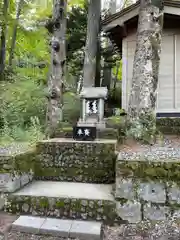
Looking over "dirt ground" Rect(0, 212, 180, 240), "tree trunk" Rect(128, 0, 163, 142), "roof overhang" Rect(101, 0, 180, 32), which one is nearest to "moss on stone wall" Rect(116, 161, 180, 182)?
"dirt ground" Rect(0, 212, 180, 240)

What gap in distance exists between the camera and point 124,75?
759 cm

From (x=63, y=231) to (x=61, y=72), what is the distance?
4018mm

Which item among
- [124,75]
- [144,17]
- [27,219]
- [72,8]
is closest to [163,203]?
[27,219]

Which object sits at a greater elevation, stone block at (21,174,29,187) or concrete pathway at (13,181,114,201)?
stone block at (21,174,29,187)

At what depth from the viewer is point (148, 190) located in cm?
284

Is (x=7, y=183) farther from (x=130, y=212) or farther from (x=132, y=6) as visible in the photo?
(x=132, y=6)

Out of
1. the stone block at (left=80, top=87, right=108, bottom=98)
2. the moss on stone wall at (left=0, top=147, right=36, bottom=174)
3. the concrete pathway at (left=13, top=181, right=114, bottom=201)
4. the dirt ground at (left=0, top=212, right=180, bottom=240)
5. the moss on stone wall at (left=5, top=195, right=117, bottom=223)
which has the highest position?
the stone block at (left=80, top=87, right=108, bottom=98)

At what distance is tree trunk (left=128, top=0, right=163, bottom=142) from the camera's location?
4578mm

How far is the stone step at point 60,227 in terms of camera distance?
8.30 ft

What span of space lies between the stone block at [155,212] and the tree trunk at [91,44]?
18.8 ft

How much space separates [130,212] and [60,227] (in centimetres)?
85

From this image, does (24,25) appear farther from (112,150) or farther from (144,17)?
(112,150)

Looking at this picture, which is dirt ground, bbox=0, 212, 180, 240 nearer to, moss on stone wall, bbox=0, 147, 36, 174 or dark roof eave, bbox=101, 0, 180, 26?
moss on stone wall, bbox=0, 147, 36, 174

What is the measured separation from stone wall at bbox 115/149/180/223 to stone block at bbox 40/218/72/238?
0.65 m
